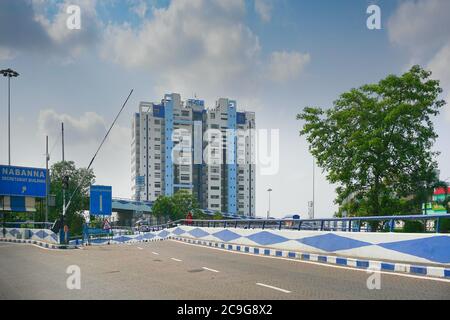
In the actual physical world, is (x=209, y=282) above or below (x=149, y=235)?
above

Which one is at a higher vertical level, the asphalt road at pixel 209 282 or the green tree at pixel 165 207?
the asphalt road at pixel 209 282

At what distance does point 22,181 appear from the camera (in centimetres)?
3709

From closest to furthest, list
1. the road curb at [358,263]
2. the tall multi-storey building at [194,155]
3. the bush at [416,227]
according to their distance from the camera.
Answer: the road curb at [358,263] < the bush at [416,227] < the tall multi-storey building at [194,155]

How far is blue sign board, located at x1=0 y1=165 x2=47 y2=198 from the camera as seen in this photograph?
118 feet

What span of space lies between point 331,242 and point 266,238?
491cm

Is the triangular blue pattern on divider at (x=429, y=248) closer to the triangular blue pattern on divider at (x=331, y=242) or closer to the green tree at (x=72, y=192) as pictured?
the triangular blue pattern on divider at (x=331, y=242)

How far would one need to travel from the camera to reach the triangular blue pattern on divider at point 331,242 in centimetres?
1442

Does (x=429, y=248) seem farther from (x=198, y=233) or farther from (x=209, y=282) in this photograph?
(x=198, y=233)

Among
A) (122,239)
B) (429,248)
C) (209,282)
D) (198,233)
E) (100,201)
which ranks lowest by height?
(122,239)

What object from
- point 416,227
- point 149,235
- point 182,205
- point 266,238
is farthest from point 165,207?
point 416,227

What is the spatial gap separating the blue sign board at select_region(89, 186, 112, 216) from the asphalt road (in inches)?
714

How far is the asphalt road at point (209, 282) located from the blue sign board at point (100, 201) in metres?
18.1

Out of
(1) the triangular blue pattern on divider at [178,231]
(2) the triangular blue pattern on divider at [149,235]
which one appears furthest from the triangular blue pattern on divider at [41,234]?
(2) the triangular blue pattern on divider at [149,235]

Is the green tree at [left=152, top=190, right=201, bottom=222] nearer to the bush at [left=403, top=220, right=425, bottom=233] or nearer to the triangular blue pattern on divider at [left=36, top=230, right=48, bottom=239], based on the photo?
the triangular blue pattern on divider at [left=36, top=230, right=48, bottom=239]
